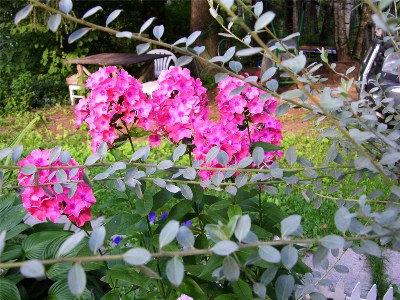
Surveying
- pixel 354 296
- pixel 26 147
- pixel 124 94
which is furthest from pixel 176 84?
pixel 26 147

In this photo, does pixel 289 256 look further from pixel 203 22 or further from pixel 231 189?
pixel 203 22

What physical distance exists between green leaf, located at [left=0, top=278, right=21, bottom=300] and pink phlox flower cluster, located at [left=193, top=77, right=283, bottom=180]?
0.66 m

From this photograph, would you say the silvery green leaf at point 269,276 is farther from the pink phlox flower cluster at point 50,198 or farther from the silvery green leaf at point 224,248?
the pink phlox flower cluster at point 50,198

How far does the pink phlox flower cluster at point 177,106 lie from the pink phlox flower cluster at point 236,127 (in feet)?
0.15

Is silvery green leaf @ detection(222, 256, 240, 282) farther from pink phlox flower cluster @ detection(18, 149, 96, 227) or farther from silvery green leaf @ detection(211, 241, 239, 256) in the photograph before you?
pink phlox flower cluster @ detection(18, 149, 96, 227)

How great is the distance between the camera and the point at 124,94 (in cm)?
141

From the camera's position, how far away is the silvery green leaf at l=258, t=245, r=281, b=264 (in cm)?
71

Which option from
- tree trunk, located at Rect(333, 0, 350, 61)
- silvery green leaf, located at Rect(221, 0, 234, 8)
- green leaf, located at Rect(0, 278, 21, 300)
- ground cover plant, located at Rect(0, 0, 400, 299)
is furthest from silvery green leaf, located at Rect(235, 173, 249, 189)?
tree trunk, located at Rect(333, 0, 350, 61)

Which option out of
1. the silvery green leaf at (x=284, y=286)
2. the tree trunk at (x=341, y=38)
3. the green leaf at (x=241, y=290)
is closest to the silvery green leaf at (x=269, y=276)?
the silvery green leaf at (x=284, y=286)

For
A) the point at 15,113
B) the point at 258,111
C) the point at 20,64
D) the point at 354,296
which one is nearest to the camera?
the point at 258,111

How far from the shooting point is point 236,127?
1.37 meters

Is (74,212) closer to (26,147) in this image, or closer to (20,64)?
(26,147)

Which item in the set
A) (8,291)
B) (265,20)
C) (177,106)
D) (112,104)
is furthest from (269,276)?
(8,291)

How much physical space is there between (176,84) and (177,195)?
0.34 m
